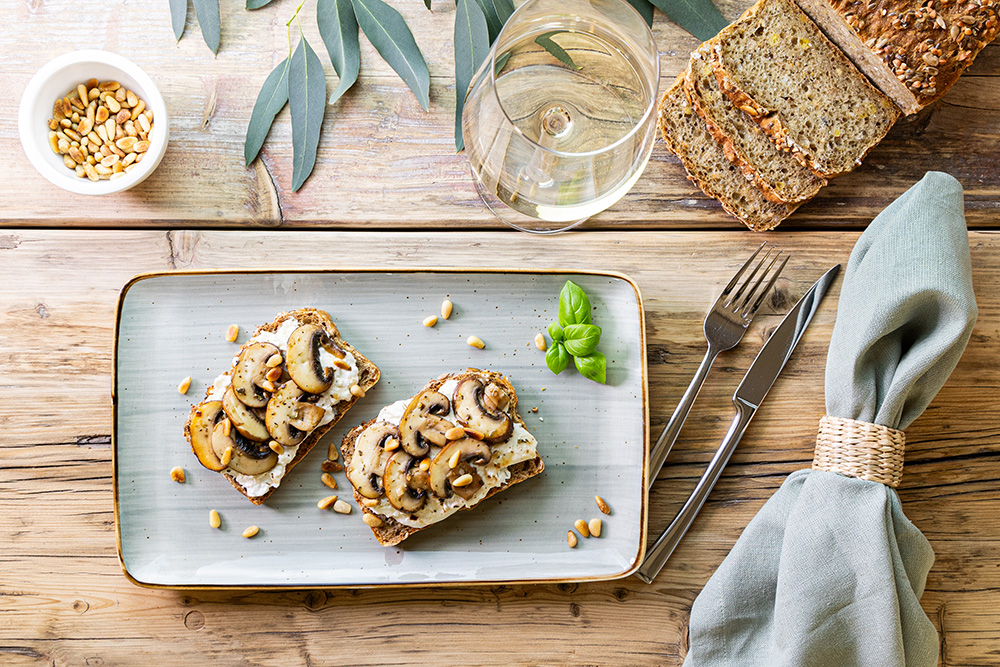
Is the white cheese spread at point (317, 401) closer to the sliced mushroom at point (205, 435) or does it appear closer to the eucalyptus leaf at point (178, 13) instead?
the sliced mushroom at point (205, 435)

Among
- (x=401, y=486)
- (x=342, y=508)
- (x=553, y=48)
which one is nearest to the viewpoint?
(x=553, y=48)

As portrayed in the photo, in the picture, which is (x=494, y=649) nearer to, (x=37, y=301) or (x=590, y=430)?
(x=590, y=430)

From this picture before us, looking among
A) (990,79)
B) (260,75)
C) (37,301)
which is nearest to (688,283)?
(990,79)

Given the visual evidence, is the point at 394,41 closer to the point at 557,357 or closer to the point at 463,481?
the point at 557,357

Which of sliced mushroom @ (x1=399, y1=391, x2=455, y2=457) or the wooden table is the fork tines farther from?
sliced mushroom @ (x1=399, y1=391, x2=455, y2=457)

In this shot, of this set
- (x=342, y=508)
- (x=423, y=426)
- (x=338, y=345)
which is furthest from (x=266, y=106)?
(x=342, y=508)

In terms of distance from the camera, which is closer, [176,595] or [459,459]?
[459,459]

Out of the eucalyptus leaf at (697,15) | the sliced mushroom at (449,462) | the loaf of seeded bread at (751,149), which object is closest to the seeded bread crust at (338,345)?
the sliced mushroom at (449,462)
